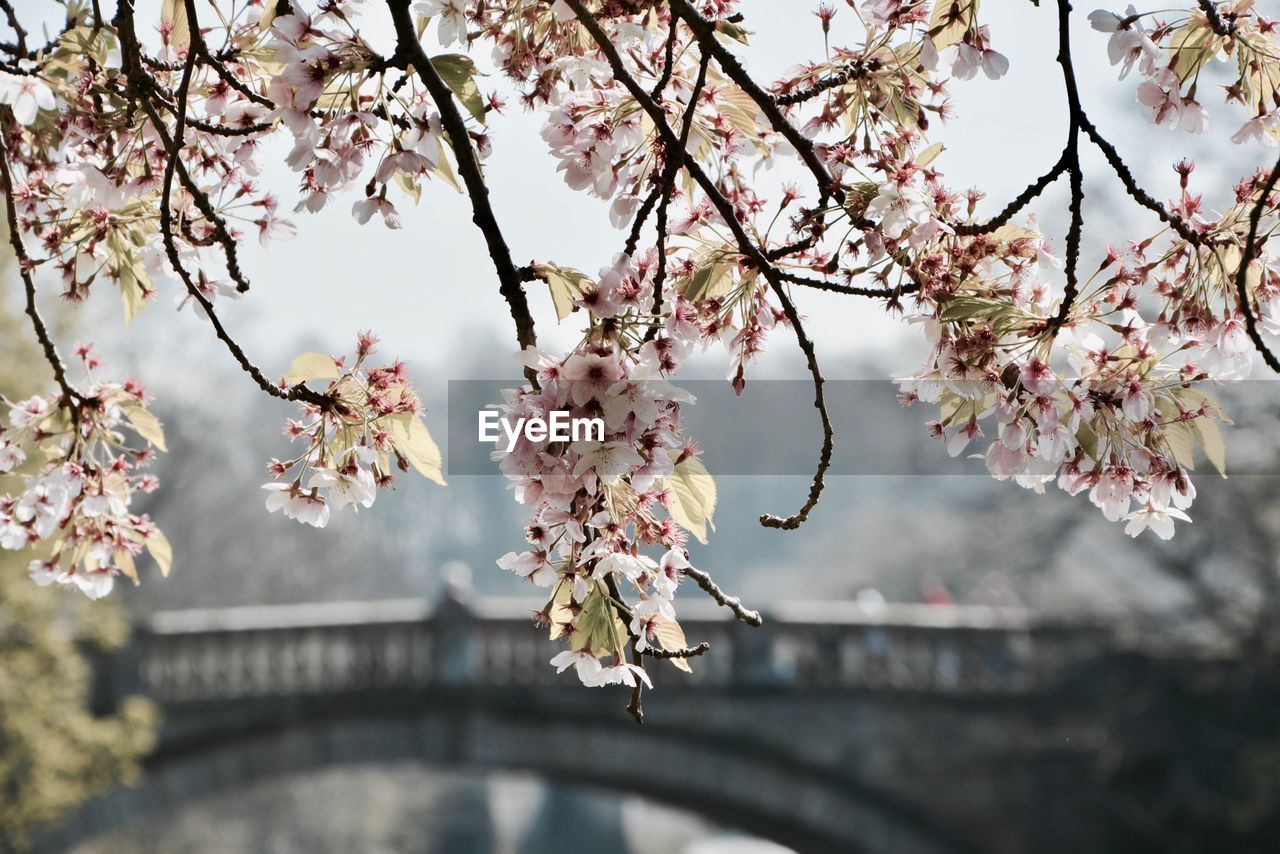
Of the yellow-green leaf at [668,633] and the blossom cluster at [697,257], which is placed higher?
the blossom cluster at [697,257]

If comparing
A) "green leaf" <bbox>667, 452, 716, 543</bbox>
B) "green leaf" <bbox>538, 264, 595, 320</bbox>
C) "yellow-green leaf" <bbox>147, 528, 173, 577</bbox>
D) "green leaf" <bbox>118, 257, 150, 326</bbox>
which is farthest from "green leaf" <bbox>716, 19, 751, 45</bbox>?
"yellow-green leaf" <bbox>147, 528, 173, 577</bbox>

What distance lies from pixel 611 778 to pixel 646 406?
41.6ft

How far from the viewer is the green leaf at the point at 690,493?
175cm

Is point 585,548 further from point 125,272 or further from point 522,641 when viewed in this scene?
point 522,641

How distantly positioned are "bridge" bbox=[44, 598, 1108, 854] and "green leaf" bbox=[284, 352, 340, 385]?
11481 mm

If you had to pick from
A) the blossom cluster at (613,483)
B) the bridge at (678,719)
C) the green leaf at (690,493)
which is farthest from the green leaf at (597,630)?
the bridge at (678,719)

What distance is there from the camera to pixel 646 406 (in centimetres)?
157

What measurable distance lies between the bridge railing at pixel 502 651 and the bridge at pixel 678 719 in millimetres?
19

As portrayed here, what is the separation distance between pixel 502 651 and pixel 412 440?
12.1 meters

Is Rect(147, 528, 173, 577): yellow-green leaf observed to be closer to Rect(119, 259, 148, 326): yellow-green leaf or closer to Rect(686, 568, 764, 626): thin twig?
Rect(119, 259, 148, 326): yellow-green leaf

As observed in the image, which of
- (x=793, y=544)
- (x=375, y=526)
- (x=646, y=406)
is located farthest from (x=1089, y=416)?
(x=793, y=544)

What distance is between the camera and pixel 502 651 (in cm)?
1388

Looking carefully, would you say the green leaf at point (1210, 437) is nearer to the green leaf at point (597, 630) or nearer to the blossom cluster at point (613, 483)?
the blossom cluster at point (613, 483)

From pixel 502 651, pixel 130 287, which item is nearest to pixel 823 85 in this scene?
pixel 130 287
